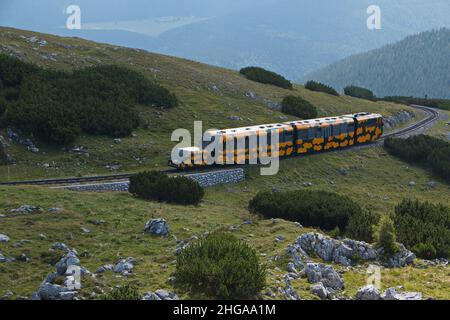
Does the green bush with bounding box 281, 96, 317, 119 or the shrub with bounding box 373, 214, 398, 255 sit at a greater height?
the green bush with bounding box 281, 96, 317, 119

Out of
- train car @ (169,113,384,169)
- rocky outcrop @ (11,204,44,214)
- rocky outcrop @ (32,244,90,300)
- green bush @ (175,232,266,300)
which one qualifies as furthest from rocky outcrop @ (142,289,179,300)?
train car @ (169,113,384,169)

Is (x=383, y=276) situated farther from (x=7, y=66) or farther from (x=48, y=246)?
(x=7, y=66)

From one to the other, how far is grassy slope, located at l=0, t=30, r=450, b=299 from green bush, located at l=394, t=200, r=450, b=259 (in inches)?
145

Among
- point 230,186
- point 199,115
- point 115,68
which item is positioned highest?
point 115,68

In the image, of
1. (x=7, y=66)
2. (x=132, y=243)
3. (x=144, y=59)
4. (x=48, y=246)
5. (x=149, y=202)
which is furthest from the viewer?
(x=144, y=59)

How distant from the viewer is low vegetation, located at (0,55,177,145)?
56.2 meters

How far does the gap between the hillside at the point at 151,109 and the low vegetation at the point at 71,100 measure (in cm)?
127

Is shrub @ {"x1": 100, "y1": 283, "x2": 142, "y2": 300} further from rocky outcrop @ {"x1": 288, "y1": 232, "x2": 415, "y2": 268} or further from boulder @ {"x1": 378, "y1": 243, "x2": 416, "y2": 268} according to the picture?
boulder @ {"x1": 378, "y1": 243, "x2": 416, "y2": 268}

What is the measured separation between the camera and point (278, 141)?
59.5 m

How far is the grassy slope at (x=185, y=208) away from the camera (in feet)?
95.9

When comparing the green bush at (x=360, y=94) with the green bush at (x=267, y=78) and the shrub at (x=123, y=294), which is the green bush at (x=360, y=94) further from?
the shrub at (x=123, y=294)

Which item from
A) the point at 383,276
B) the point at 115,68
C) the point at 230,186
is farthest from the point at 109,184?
the point at 115,68

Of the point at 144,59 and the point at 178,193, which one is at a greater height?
the point at 144,59

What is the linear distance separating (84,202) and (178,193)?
7.70 meters
